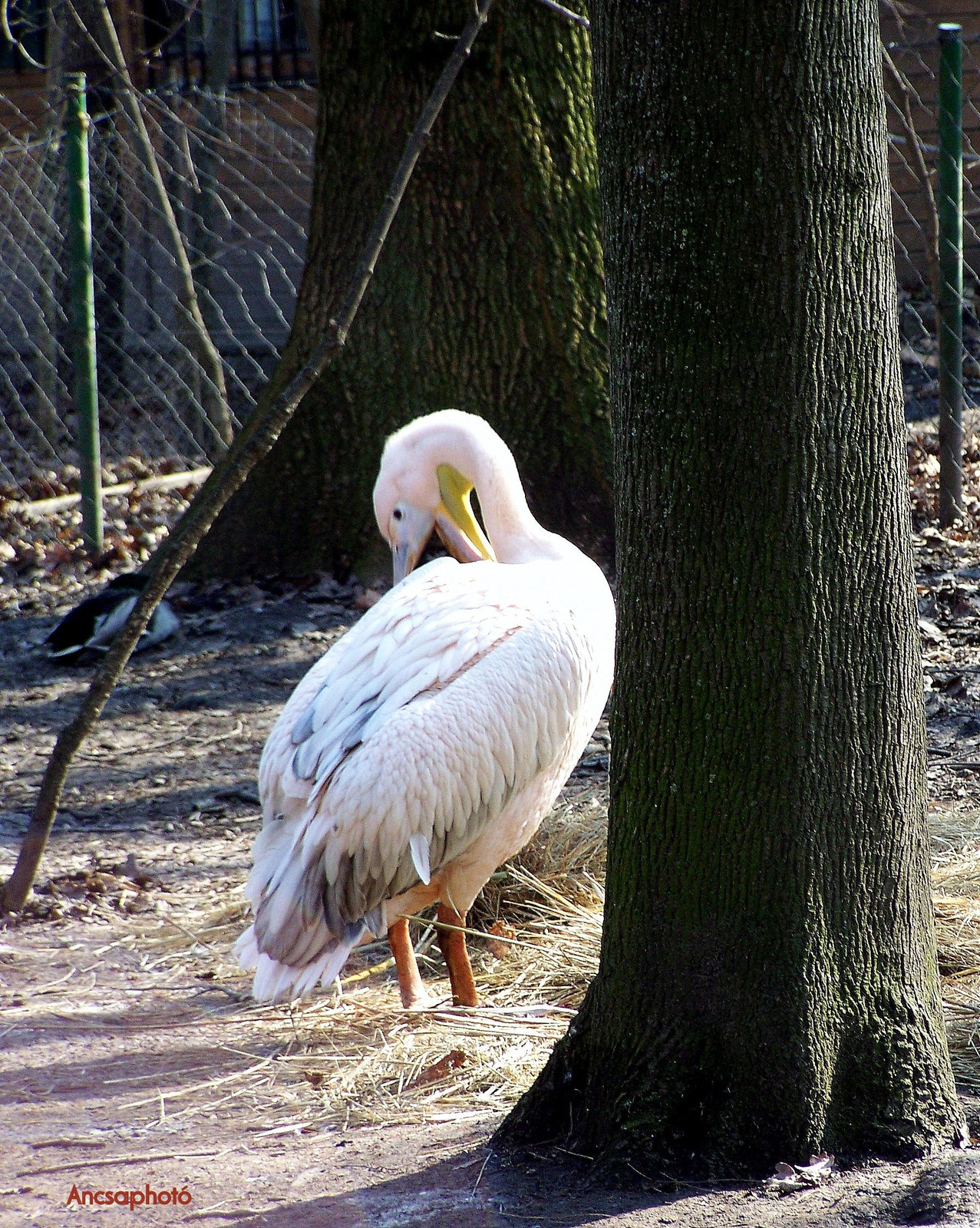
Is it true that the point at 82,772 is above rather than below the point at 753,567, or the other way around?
below

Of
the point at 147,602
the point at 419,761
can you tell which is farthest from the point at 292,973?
the point at 147,602

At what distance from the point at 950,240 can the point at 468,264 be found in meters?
2.07

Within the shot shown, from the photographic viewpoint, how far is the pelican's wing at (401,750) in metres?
3.18

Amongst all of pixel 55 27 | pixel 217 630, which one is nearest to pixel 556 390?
pixel 217 630

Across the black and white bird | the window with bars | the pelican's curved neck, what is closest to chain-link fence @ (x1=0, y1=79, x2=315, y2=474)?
the window with bars

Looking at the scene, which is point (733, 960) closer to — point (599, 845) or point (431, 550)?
point (599, 845)

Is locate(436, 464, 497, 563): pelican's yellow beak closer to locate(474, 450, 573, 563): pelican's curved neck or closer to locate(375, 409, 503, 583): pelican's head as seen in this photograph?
locate(375, 409, 503, 583): pelican's head

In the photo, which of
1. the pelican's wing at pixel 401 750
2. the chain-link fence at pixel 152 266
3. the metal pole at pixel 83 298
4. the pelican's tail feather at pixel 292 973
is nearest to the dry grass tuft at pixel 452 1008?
the pelican's tail feather at pixel 292 973

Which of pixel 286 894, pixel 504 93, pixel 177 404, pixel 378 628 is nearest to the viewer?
pixel 286 894

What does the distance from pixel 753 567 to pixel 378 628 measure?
143cm

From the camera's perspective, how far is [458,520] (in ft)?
14.3

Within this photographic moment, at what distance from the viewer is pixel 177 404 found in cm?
983

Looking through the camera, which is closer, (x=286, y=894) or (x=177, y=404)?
(x=286, y=894)

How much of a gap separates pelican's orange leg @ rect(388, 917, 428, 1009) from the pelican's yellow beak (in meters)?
1.25
